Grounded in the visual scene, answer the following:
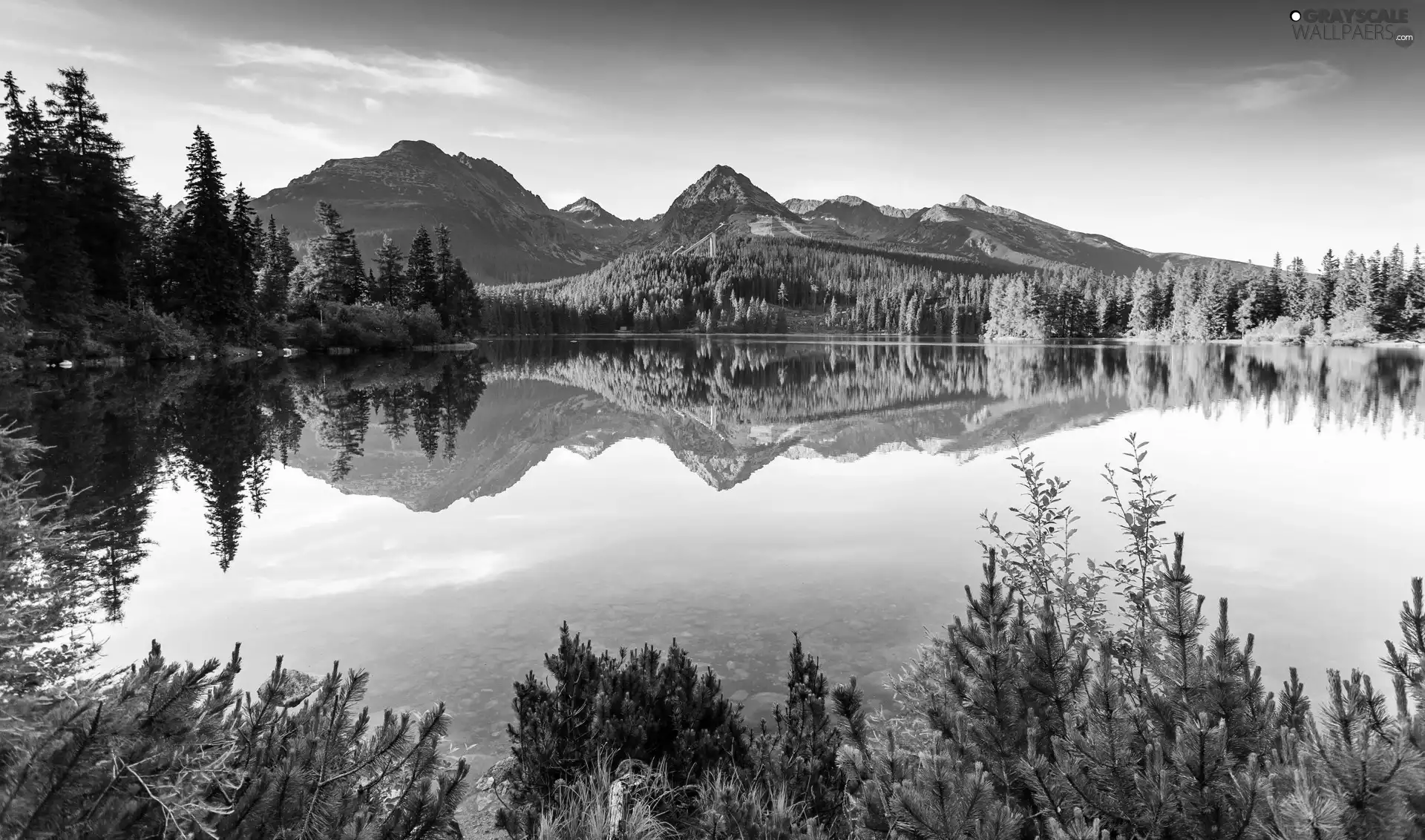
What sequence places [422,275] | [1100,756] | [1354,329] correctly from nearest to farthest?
[1100,756] < [422,275] < [1354,329]

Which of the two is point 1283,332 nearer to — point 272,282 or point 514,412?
point 514,412

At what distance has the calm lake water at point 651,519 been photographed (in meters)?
9.66

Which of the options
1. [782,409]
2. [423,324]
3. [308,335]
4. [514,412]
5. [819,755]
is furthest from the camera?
[423,324]

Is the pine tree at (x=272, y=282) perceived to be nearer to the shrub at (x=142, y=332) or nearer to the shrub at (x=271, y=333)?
the shrub at (x=271, y=333)

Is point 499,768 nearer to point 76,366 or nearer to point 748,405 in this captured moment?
point 748,405

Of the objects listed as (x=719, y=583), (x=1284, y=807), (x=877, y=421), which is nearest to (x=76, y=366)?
(x=877, y=421)

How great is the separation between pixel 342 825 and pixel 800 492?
1581 centimetres

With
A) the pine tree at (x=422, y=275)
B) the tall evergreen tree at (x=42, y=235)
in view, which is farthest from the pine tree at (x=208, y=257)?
the pine tree at (x=422, y=275)

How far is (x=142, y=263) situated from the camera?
58.4 m

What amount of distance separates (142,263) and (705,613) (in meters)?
67.3

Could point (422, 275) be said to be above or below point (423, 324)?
above

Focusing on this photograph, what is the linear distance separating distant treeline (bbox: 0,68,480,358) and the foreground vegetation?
34.7 m

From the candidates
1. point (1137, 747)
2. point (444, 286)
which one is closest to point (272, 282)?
point (444, 286)

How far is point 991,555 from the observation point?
185 inches
